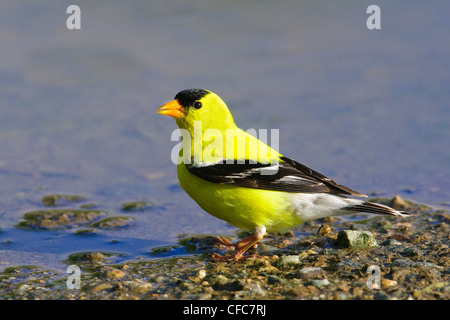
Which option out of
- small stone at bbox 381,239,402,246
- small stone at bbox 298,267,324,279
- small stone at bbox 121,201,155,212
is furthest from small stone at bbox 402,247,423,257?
small stone at bbox 121,201,155,212

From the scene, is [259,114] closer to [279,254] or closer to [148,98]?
[148,98]

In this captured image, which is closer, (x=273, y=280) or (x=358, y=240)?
(x=273, y=280)

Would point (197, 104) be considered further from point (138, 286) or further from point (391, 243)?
point (391, 243)

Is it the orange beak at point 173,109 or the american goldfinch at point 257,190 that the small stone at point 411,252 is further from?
the orange beak at point 173,109

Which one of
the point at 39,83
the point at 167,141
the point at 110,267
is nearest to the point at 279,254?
the point at 110,267

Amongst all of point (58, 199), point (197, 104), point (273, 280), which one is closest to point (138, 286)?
point (273, 280)

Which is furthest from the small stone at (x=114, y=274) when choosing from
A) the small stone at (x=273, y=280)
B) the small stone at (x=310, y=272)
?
the small stone at (x=310, y=272)

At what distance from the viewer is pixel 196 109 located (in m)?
4.98

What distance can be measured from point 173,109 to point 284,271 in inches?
63.2

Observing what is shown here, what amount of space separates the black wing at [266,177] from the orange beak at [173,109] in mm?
503

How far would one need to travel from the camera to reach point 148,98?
8312 millimetres

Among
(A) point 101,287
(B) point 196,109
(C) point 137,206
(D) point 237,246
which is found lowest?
(A) point 101,287

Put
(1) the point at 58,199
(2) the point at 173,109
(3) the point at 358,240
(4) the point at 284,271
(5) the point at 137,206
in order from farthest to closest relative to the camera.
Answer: (1) the point at 58,199, (5) the point at 137,206, (2) the point at 173,109, (3) the point at 358,240, (4) the point at 284,271
